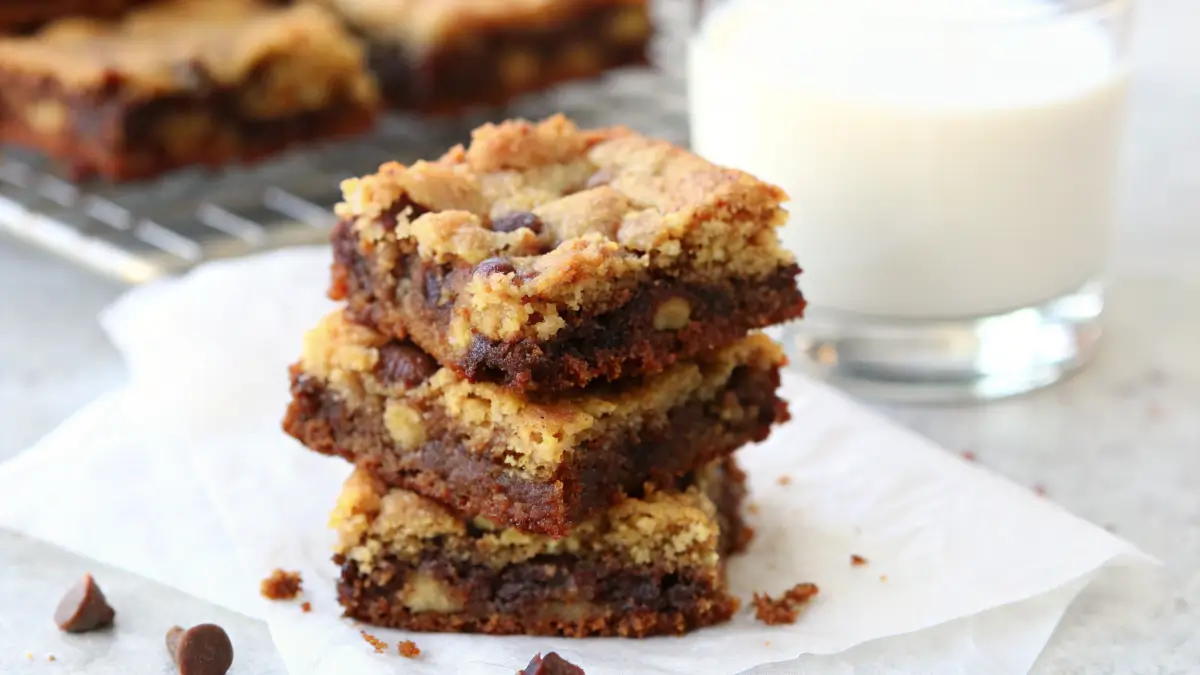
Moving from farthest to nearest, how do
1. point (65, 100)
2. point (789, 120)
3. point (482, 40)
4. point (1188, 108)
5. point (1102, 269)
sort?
point (1188, 108), point (482, 40), point (65, 100), point (1102, 269), point (789, 120)

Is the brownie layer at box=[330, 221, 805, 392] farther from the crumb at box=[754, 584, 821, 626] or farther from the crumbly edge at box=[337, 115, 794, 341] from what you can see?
the crumb at box=[754, 584, 821, 626]

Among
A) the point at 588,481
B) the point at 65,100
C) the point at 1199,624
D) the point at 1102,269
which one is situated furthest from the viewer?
the point at 65,100

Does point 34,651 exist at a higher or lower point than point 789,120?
lower

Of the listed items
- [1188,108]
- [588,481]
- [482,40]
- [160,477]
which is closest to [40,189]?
[482,40]

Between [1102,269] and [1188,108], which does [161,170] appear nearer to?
[1102,269]

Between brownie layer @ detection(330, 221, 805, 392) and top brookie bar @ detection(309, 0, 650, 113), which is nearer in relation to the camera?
brownie layer @ detection(330, 221, 805, 392)

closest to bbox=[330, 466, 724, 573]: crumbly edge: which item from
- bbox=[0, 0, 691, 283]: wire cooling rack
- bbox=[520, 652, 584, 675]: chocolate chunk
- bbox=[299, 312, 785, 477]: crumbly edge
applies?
bbox=[299, 312, 785, 477]: crumbly edge
